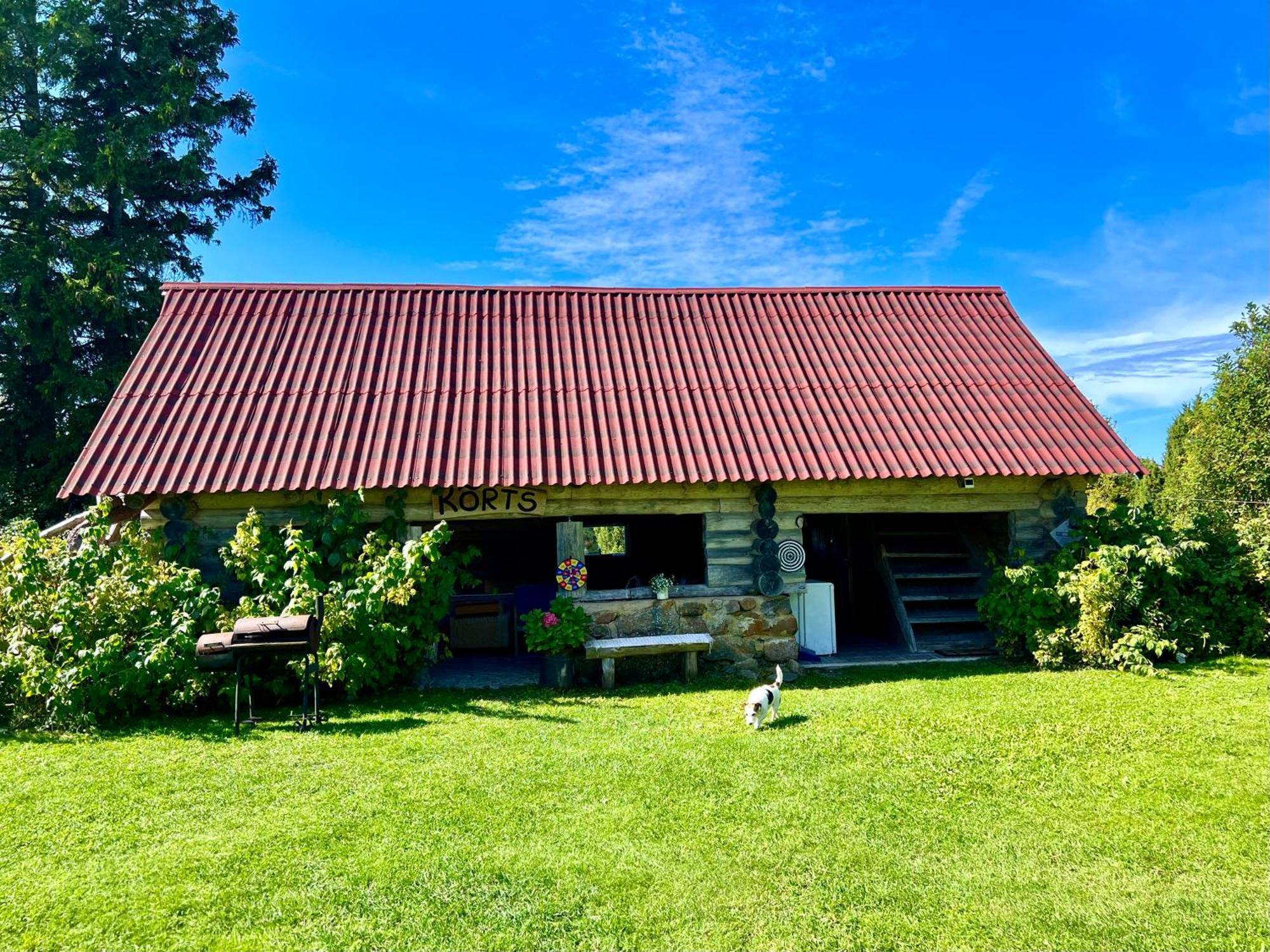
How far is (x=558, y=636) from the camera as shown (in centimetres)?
877

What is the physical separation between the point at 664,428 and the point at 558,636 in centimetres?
309

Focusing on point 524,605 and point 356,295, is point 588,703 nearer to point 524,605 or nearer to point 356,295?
point 524,605

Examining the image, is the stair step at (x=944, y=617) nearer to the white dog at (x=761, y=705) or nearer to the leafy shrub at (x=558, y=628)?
the white dog at (x=761, y=705)

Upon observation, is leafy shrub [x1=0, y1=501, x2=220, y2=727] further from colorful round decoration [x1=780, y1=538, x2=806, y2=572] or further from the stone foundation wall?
colorful round decoration [x1=780, y1=538, x2=806, y2=572]

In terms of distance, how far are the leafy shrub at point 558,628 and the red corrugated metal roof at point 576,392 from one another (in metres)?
1.50

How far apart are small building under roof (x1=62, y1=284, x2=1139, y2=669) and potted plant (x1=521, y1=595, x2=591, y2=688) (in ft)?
1.46

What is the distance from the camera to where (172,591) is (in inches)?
315

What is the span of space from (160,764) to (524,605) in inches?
223

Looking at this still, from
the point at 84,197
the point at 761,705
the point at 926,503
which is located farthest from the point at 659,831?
the point at 84,197

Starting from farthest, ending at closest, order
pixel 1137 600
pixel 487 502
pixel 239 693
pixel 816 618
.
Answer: pixel 816 618, pixel 487 502, pixel 1137 600, pixel 239 693

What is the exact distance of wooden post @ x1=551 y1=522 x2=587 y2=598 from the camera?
950 cm

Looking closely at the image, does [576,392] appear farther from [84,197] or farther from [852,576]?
[84,197]

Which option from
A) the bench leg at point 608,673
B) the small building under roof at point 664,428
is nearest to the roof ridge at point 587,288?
the small building under roof at point 664,428

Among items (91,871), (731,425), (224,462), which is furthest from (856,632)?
(91,871)
